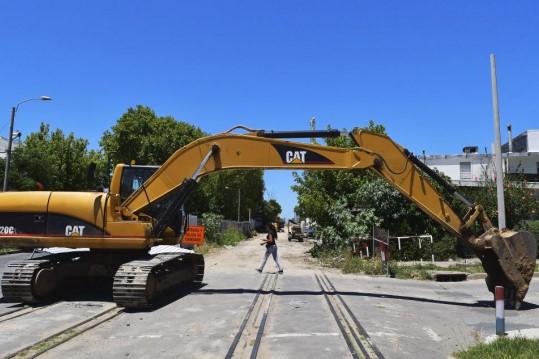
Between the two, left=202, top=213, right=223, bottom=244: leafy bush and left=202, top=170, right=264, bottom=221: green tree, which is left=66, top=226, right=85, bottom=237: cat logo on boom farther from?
left=202, top=170, right=264, bottom=221: green tree

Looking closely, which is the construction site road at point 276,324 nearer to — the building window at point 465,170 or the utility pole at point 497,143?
the utility pole at point 497,143

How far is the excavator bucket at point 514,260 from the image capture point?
10.4m

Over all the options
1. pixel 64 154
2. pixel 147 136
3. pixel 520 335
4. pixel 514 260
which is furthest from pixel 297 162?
pixel 64 154

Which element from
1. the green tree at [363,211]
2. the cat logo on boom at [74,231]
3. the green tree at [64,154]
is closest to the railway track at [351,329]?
A: the cat logo on boom at [74,231]

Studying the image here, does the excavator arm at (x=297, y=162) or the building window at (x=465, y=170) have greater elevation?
the building window at (x=465, y=170)

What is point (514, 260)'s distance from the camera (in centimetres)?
1041

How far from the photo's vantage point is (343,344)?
707 centimetres

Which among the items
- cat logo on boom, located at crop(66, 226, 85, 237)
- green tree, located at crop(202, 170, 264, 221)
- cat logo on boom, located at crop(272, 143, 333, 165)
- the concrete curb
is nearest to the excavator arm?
cat logo on boom, located at crop(272, 143, 333, 165)

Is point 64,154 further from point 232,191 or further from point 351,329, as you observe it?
point 351,329

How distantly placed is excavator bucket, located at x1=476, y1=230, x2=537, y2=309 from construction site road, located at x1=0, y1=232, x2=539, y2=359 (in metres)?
0.46

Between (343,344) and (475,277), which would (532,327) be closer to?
(343,344)

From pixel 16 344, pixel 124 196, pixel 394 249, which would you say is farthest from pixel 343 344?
pixel 394 249

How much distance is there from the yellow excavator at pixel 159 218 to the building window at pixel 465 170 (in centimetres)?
3624

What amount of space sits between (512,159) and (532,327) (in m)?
38.5
